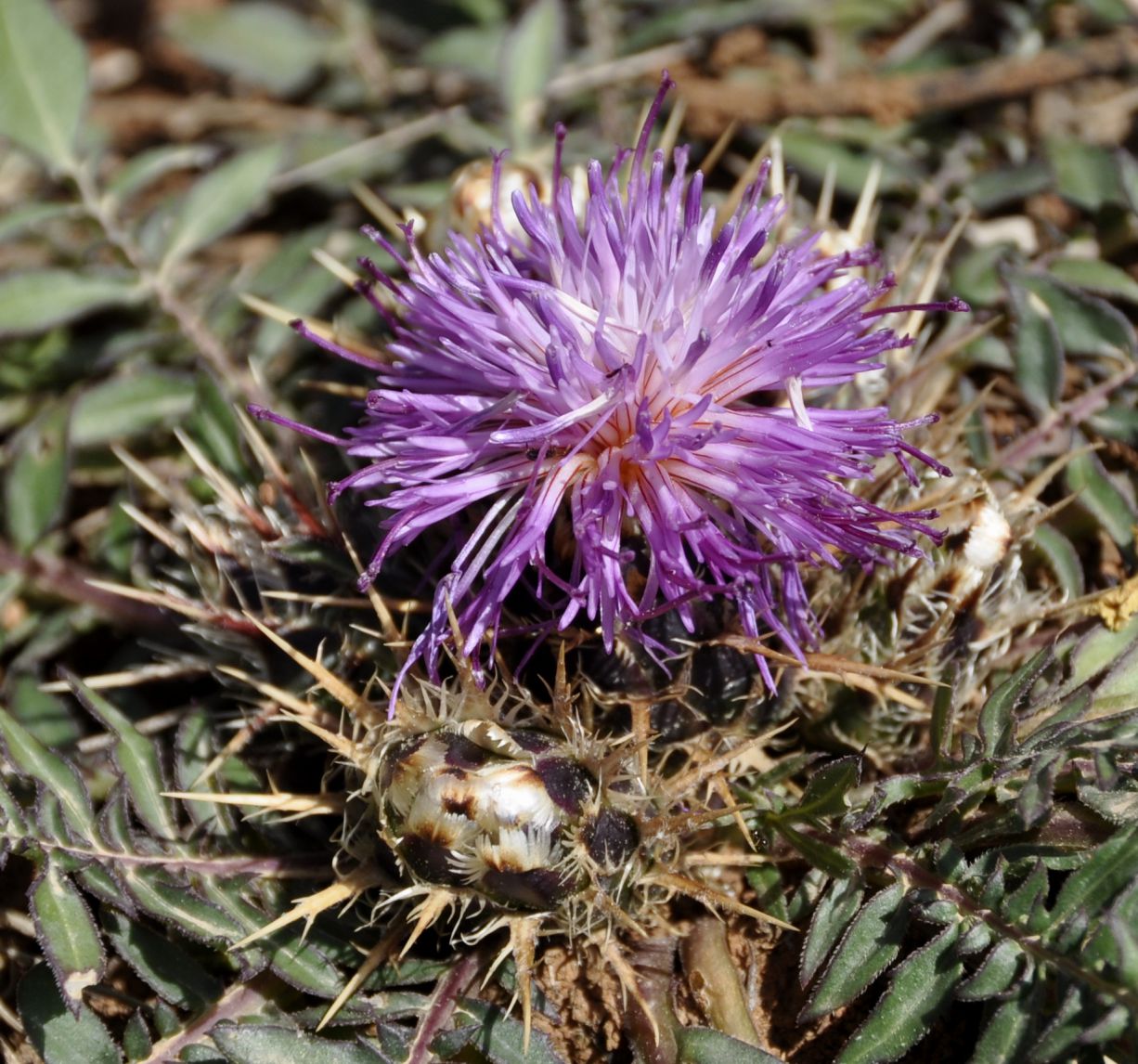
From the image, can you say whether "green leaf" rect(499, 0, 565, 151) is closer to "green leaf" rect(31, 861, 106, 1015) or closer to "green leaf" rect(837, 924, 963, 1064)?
"green leaf" rect(31, 861, 106, 1015)

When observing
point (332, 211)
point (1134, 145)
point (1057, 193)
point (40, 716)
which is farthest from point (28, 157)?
point (1134, 145)

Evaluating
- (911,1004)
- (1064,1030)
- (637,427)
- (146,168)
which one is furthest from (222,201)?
(1064,1030)

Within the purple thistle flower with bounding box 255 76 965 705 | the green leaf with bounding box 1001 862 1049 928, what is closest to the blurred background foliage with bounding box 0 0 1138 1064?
the green leaf with bounding box 1001 862 1049 928

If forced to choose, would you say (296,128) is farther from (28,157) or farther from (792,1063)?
(792,1063)

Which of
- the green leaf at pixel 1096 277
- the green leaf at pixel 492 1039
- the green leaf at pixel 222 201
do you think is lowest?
the green leaf at pixel 492 1039

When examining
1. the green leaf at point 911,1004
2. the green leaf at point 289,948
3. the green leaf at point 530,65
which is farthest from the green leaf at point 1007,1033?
the green leaf at point 530,65

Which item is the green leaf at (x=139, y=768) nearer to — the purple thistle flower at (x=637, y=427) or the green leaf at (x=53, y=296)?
the purple thistle flower at (x=637, y=427)
